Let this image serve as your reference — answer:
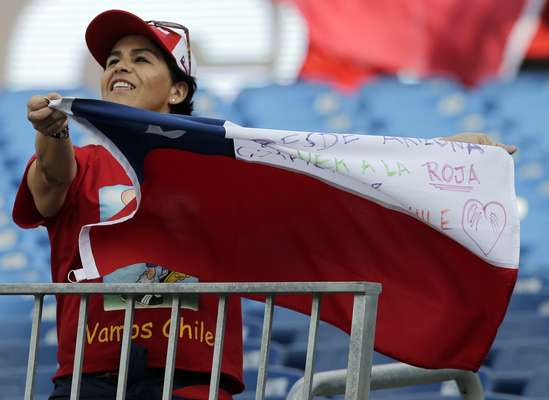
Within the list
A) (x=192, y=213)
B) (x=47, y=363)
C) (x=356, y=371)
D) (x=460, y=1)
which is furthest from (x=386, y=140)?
(x=460, y=1)

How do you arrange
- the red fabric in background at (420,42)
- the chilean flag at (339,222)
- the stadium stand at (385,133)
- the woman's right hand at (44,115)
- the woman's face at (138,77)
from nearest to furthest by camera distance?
the woman's right hand at (44,115)
the chilean flag at (339,222)
the woman's face at (138,77)
the stadium stand at (385,133)
the red fabric in background at (420,42)

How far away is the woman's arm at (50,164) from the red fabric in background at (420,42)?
7143 millimetres

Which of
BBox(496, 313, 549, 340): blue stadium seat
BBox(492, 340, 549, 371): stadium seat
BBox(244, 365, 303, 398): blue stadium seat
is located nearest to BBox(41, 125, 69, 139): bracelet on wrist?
BBox(244, 365, 303, 398): blue stadium seat

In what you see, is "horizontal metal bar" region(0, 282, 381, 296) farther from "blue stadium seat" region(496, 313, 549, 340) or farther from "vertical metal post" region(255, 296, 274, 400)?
"blue stadium seat" region(496, 313, 549, 340)

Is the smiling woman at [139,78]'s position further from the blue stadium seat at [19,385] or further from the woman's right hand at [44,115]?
the blue stadium seat at [19,385]

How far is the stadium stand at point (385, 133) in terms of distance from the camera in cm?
420

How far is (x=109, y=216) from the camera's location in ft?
7.55

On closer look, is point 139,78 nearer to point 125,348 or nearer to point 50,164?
point 50,164

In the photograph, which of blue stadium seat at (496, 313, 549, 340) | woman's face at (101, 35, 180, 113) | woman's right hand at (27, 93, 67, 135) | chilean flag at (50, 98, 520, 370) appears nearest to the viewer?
woman's right hand at (27, 93, 67, 135)

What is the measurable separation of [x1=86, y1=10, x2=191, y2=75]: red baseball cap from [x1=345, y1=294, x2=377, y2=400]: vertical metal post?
32.5 inches

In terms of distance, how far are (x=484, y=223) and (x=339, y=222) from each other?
265 mm

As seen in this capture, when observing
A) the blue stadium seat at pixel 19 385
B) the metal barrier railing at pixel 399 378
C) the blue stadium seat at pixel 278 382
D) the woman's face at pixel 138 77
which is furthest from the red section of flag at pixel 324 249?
the blue stadium seat at pixel 19 385

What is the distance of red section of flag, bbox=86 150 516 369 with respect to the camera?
7.38 feet

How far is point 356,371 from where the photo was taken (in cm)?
187
